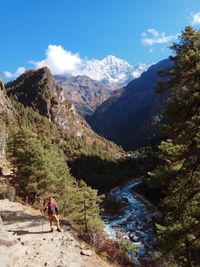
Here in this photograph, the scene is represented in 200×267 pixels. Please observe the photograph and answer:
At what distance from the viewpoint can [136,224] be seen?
7894 cm

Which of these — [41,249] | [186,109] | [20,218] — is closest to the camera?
[186,109]

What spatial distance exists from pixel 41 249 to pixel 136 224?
6313cm

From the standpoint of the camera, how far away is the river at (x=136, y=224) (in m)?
60.0

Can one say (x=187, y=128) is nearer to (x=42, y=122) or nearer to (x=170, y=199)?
(x=170, y=199)

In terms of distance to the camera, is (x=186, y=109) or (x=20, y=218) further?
(x=20, y=218)

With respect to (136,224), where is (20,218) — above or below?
above

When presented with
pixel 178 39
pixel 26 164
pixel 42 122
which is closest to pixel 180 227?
pixel 178 39

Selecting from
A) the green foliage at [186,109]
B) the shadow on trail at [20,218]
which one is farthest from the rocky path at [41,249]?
the green foliage at [186,109]

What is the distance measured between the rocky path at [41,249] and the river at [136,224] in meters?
29.8

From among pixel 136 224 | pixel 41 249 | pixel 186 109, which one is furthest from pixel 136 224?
pixel 186 109

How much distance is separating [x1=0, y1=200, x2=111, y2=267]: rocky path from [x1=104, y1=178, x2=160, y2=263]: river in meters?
29.8

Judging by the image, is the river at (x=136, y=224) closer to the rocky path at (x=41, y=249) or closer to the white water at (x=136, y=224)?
the white water at (x=136, y=224)

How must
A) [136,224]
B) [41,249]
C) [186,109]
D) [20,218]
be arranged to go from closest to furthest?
[186,109]
[41,249]
[20,218]
[136,224]

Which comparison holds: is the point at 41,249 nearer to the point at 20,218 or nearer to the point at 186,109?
the point at 20,218
